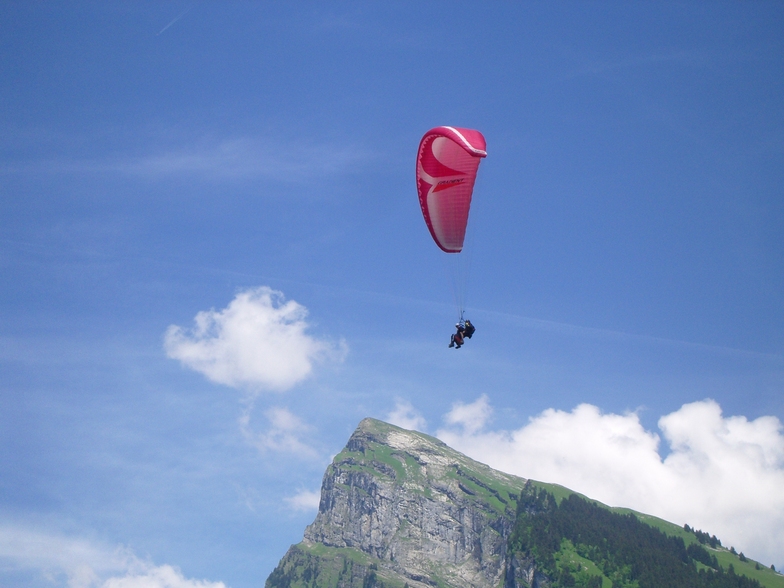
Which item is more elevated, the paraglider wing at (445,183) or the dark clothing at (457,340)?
the paraglider wing at (445,183)

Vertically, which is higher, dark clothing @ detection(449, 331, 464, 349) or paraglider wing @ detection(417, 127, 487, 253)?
paraglider wing @ detection(417, 127, 487, 253)

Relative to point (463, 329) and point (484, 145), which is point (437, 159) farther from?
point (463, 329)

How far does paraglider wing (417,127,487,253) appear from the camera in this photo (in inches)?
1988

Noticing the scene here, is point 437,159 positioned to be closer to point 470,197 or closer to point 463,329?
point 470,197

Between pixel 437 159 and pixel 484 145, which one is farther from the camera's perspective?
pixel 437 159

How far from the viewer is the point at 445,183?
170ft

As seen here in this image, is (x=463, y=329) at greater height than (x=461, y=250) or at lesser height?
lesser

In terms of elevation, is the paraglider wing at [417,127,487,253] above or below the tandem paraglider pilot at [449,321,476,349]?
above

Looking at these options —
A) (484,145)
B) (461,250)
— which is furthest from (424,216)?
(484,145)

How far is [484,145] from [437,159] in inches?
181

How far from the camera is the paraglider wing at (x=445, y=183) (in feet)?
166

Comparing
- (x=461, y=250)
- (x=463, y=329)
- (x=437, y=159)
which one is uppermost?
(x=437, y=159)

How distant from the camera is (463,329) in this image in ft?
169

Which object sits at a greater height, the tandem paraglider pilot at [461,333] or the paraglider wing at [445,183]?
the paraglider wing at [445,183]
